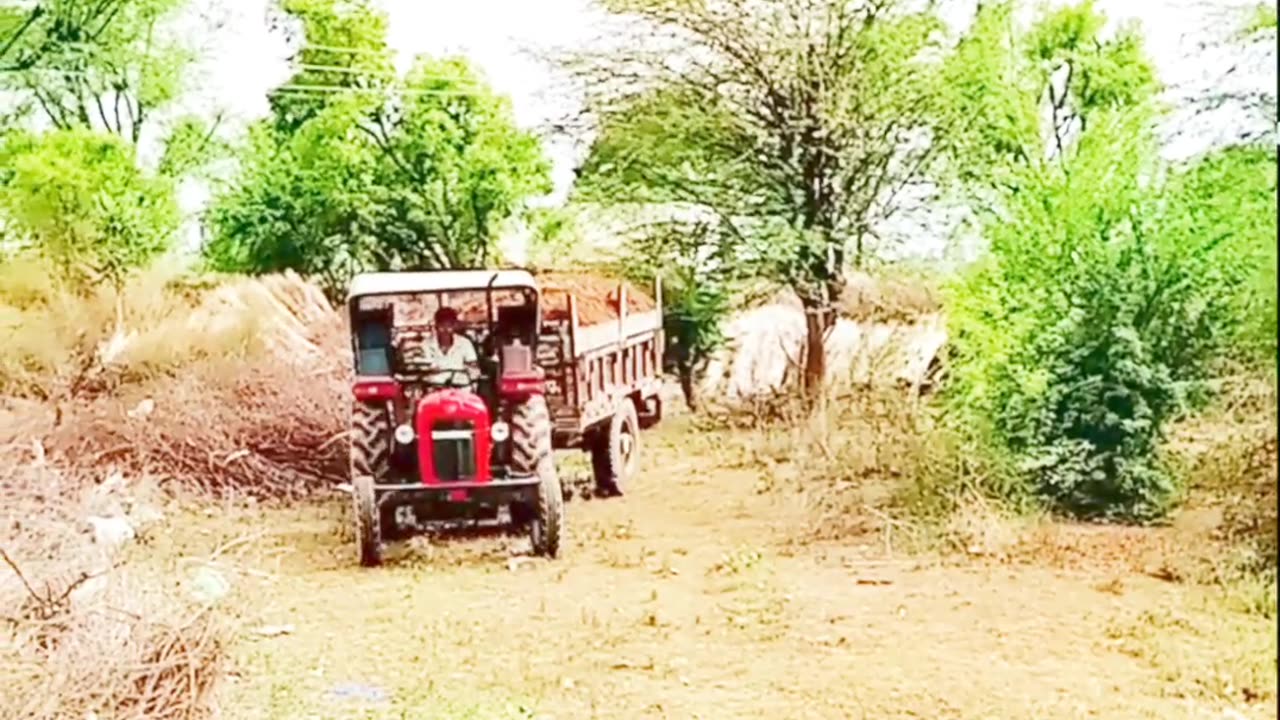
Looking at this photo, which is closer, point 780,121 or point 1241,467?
point 1241,467

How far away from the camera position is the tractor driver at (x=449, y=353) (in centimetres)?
361

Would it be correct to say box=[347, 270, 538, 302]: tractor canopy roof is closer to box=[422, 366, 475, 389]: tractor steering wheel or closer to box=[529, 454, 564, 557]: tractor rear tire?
box=[422, 366, 475, 389]: tractor steering wheel

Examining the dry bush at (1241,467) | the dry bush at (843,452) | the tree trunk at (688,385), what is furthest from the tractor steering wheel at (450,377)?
the dry bush at (1241,467)

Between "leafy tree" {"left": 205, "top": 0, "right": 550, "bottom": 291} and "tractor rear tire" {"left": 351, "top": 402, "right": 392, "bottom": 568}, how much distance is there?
0.69 m

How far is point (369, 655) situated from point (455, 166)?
181 cm

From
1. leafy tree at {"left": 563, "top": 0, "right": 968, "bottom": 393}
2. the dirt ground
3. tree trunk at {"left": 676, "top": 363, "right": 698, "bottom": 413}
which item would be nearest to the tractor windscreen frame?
the dirt ground

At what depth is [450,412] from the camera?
345 centimetres

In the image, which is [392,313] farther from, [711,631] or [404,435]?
[711,631]

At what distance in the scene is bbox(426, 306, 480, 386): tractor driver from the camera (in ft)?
11.8

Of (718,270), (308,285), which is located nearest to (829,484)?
(718,270)

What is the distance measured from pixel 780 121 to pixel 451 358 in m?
1.39

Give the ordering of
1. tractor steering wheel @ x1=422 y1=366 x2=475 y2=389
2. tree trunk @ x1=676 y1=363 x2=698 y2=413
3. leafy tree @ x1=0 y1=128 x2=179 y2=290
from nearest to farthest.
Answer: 1. tractor steering wheel @ x1=422 y1=366 x2=475 y2=389
2. leafy tree @ x1=0 y1=128 x2=179 y2=290
3. tree trunk @ x1=676 y1=363 x2=698 y2=413

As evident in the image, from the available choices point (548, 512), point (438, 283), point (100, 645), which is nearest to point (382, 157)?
point (438, 283)

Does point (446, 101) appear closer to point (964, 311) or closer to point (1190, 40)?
point (964, 311)
